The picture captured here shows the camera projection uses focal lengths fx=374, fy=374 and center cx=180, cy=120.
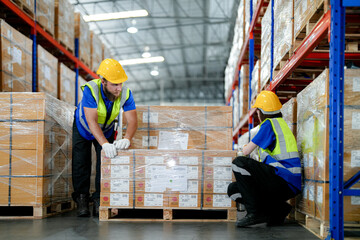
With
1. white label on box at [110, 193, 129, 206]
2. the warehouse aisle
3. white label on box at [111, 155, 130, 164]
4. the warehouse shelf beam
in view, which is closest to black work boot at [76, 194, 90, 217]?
the warehouse aisle

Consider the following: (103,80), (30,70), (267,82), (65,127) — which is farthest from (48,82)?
(267,82)

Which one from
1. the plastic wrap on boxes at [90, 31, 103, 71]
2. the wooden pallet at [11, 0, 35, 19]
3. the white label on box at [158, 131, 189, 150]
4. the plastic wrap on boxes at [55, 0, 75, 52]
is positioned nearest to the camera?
the white label on box at [158, 131, 189, 150]

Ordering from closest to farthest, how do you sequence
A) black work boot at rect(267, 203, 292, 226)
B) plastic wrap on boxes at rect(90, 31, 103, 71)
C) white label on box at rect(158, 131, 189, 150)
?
black work boot at rect(267, 203, 292, 226) < white label on box at rect(158, 131, 189, 150) < plastic wrap on boxes at rect(90, 31, 103, 71)

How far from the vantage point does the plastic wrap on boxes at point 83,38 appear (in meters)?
8.16

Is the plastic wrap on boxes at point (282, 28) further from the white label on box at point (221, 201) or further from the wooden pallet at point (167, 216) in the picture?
the wooden pallet at point (167, 216)

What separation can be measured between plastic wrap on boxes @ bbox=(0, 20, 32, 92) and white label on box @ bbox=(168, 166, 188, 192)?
8.41 ft

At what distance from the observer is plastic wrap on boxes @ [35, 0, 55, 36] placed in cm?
623

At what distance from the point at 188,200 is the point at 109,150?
1042mm

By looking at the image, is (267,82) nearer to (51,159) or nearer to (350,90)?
(350,90)

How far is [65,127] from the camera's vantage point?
5164 mm

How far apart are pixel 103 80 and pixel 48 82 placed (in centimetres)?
271

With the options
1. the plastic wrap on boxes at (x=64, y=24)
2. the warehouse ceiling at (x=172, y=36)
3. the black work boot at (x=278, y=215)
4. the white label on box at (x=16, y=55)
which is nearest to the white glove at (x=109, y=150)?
the black work boot at (x=278, y=215)

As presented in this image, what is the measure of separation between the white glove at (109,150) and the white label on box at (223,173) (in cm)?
116

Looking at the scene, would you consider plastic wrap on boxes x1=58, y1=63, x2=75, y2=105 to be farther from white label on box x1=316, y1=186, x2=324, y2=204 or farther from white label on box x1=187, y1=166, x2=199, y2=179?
white label on box x1=316, y1=186, x2=324, y2=204
